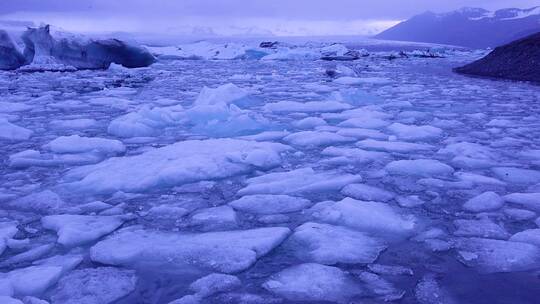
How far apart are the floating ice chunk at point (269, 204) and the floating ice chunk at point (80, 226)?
0.70 m

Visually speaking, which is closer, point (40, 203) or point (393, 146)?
point (40, 203)

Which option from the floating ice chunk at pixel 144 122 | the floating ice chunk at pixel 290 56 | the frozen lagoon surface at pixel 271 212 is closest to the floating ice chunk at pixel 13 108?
the frozen lagoon surface at pixel 271 212

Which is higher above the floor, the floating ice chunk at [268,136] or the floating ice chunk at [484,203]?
the floating ice chunk at [484,203]

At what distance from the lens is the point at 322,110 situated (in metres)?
6.63

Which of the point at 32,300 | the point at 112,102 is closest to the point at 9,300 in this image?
the point at 32,300

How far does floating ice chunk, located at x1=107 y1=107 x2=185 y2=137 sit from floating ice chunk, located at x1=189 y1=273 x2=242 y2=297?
331 cm

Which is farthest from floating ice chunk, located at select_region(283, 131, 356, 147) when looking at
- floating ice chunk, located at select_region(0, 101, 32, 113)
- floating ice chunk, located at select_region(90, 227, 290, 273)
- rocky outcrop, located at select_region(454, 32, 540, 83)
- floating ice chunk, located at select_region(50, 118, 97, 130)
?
rocky outcrop, located at select_region(454, 32, 540, 83)

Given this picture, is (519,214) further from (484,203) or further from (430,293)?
(430,293)

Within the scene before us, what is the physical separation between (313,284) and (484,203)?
1.48 metres

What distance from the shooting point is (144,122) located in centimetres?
526

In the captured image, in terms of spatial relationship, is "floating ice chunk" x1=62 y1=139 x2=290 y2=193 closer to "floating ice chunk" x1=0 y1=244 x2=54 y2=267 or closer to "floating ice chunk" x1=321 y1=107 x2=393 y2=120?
"floating ice chunk" x1=0 y1=244 x2=54 y2=267

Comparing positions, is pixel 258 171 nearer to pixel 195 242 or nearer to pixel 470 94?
pixel 195 242

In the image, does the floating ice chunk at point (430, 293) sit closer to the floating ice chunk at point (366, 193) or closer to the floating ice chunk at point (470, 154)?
the floating ice chunk at point (366, 193)

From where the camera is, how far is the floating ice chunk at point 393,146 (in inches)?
164
